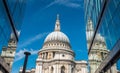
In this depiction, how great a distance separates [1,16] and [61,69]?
54.6 metres

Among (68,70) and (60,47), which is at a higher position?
(60,47)

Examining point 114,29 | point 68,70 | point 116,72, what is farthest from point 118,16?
point 68,70

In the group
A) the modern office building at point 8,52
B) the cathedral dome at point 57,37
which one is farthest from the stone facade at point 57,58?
the modern office building at point 8,52

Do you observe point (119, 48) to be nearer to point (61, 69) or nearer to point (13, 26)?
point (13, 26)

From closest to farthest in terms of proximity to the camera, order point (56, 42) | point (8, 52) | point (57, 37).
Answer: point (8, 52), point (56, 42), point (57, 37)

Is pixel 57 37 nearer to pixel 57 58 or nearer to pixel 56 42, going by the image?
pixel 56 42

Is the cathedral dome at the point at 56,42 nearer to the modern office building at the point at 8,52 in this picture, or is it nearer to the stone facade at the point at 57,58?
the stone facade at the point at 57,58

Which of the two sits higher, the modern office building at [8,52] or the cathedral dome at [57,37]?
the cathedral dome at [57,37]

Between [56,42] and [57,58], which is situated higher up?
[56,42]

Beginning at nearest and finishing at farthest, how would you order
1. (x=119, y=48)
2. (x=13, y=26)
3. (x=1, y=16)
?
1. (x=119, y=48)
2. (x=1, y=16)
3. (x=13, y=26)

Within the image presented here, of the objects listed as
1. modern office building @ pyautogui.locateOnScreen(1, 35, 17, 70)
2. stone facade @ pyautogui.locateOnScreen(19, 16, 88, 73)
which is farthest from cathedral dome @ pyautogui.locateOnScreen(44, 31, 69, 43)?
modern office building @ pyautogui.locateOnScreen(1, 35, 17, 70)

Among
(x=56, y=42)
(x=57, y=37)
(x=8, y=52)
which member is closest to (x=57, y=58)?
(x=56, y=42)

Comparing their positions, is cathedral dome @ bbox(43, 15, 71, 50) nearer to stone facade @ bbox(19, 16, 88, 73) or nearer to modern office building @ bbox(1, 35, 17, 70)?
stone facade @ bbox(19, 16, 88, 73)

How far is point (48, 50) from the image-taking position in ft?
272
